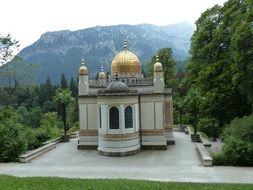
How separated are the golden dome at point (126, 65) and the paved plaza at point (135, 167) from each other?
7.29 meters

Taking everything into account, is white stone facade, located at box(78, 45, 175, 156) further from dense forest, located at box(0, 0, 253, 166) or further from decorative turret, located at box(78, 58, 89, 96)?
dense forest, located at box(0, 0, 253, 166)

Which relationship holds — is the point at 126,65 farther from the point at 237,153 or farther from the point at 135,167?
the point at 237,153

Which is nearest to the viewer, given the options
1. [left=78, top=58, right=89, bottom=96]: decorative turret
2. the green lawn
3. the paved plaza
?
the green lawn

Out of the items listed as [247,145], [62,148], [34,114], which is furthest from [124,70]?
[34,114]

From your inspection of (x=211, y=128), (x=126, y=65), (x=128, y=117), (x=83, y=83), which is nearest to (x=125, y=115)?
(x=128, y=117)

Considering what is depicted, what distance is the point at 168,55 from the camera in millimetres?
51062

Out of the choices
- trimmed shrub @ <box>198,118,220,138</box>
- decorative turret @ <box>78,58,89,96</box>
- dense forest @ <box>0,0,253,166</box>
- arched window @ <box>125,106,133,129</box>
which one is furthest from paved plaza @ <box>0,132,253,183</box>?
trimmed shrub @ <box>198,118,220,138</box>

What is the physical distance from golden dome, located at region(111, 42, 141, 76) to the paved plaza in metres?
7.29

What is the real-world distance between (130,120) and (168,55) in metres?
26.0

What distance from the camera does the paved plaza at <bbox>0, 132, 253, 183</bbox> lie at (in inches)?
752

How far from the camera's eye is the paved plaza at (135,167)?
19094 millimetres

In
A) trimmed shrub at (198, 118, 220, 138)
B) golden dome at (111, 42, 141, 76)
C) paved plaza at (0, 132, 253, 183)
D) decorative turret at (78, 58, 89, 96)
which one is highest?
golden dome at (111, 42, 141, 76)

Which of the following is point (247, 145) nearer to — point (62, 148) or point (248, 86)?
point (248, 86)

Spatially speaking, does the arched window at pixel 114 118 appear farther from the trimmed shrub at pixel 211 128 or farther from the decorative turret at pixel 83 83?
the trimmed shrub at pixel 211 128
